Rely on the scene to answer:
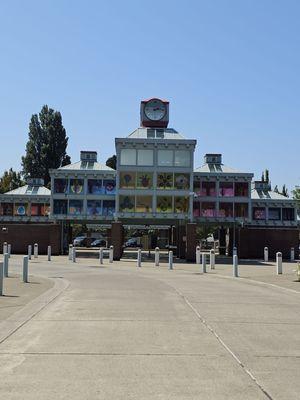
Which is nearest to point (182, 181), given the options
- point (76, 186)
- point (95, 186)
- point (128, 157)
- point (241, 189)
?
point (128, 157)

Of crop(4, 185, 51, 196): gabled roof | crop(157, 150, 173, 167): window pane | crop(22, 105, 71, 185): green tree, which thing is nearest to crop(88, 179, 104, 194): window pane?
crop(157, 150, 173, 167): window pane

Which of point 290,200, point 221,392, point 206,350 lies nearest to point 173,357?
point 206,350

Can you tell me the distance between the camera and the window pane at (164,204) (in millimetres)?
47250

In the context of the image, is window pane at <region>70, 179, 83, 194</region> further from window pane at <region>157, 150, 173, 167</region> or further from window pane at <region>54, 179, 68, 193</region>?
window pane at <region>157, 150, 173, 167</region>

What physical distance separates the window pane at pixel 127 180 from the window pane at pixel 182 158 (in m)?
3.66

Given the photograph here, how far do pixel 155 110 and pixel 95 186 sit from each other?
856 cm

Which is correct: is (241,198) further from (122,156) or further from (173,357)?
(173,357)

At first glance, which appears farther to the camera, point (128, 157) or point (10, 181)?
point (10, 181)

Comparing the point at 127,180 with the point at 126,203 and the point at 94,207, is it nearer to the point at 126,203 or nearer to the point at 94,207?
the point at 126,203

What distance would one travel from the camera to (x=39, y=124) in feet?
274

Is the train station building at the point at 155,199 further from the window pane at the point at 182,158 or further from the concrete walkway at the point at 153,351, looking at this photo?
the concrete walkway at the point at 153,351

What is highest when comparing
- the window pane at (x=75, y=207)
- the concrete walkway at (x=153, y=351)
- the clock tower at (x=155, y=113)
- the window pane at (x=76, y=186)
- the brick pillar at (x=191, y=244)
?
the clock tower at (x=155, y=113)

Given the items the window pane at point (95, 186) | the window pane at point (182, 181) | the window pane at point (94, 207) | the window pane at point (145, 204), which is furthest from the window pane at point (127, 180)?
the window pane at point (94, 207)

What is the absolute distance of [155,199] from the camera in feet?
155
